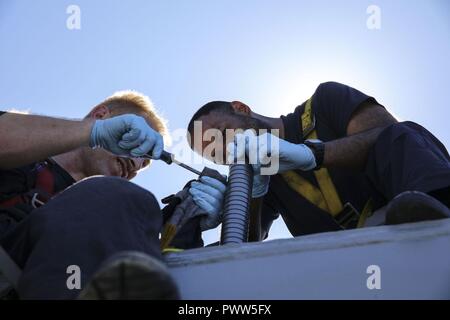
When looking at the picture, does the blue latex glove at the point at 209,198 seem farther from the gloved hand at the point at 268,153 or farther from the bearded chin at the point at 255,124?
the bearded chin at the point at 255,124

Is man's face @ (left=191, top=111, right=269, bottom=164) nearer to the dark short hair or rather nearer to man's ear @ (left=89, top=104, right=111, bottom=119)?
the dark short hair

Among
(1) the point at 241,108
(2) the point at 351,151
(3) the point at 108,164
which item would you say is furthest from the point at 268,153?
(3) the point at 108,164

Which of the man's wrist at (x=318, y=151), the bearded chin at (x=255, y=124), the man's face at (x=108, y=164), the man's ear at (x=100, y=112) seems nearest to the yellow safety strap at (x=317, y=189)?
the man's wrist at (x=318, y=151)

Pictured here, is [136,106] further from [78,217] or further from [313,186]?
[78,217]

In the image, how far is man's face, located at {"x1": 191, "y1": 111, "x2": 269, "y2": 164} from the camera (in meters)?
4.62

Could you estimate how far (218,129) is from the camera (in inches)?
185

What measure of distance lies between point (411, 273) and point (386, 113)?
76.4 inches

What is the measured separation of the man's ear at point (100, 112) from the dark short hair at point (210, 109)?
60cm

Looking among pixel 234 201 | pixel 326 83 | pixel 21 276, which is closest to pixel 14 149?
pixel 234 201

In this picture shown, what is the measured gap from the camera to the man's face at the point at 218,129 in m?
4.62

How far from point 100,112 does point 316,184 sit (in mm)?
1775

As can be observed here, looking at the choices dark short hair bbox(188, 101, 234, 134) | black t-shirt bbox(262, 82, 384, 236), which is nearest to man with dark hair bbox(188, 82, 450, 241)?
black t-shirt bbox(262, 82, 384, 236)

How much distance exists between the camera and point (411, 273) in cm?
203
